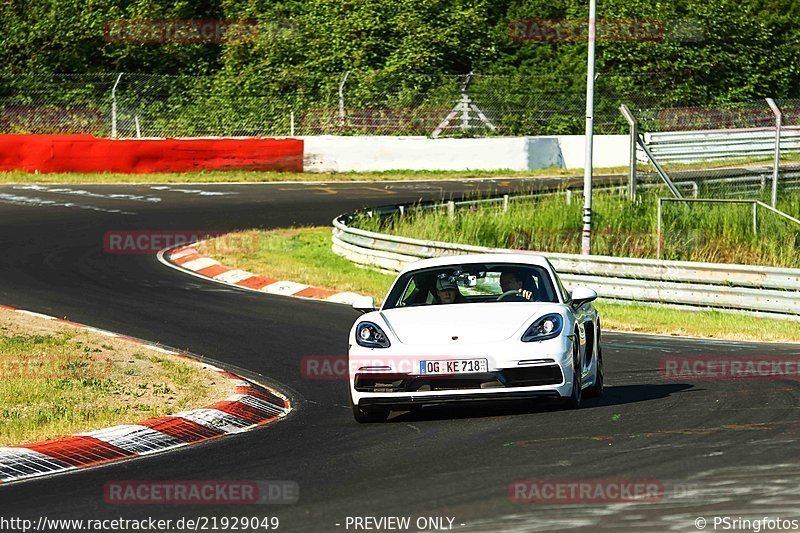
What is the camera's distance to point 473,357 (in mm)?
10242

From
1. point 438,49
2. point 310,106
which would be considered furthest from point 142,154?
point 438,49

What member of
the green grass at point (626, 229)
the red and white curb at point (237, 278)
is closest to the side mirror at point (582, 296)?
the red and white curb at point (237, 278)

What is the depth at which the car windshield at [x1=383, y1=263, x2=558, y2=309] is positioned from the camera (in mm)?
11352

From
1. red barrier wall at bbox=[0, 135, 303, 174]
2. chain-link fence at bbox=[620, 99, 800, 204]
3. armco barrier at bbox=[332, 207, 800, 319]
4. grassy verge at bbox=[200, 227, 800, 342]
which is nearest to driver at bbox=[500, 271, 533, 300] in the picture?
grassy verge at bbox=[200, 227, 800, 342]

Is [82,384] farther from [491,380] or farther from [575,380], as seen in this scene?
[575,380]

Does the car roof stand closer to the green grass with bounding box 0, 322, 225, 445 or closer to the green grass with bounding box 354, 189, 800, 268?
the green grass with bounding box 0, 322, 225, 445

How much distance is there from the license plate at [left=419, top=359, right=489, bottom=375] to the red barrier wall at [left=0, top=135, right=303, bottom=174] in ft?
86.5

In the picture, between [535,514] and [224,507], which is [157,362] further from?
[535,514]

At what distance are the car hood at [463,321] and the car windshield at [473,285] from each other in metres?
0.35

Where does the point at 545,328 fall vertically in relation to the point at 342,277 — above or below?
above

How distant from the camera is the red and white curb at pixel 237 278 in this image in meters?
20.3

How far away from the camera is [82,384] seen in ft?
39.9

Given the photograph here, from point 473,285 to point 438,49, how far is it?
109 feet

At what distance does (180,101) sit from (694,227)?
19.1 meters
